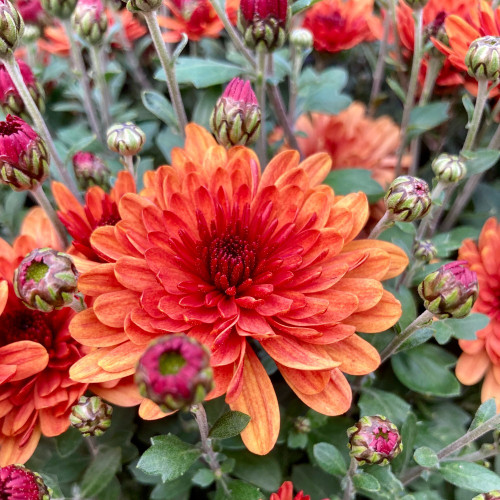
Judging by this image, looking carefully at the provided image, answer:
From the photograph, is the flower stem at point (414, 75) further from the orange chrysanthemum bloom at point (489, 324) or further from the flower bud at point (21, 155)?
the flower bud at point (21, 155)

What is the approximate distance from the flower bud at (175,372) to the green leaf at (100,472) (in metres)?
0.37

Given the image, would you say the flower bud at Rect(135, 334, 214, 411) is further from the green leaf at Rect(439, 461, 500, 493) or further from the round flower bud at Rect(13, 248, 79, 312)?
the green leaf at Rect(439, 461, 500, 493)

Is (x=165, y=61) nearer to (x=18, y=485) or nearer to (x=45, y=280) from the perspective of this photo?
(x=45, y=280)

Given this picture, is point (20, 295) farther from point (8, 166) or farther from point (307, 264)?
point (307, 264)

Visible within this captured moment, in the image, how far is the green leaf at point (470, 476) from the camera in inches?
26.0

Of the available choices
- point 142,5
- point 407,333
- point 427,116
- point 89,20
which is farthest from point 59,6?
point 407,333

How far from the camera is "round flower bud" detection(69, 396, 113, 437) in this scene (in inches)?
25.3

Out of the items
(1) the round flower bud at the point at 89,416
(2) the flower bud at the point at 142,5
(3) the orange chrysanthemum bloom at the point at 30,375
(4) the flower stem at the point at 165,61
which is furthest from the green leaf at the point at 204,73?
(1) the round flower bud at the point at 89,416

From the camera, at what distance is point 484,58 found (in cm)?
70

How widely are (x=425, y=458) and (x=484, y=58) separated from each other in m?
0.51

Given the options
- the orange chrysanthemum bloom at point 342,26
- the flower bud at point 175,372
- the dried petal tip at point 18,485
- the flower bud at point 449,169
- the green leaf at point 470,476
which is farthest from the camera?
the orange chrysanthemum bloom at point 342,26

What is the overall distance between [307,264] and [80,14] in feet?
1.89

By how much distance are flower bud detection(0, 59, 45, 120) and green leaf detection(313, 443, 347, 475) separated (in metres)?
0.66

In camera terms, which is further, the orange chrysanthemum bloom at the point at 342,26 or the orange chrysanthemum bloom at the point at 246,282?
the orange chrysanthemum bloom at the point at 342,26
